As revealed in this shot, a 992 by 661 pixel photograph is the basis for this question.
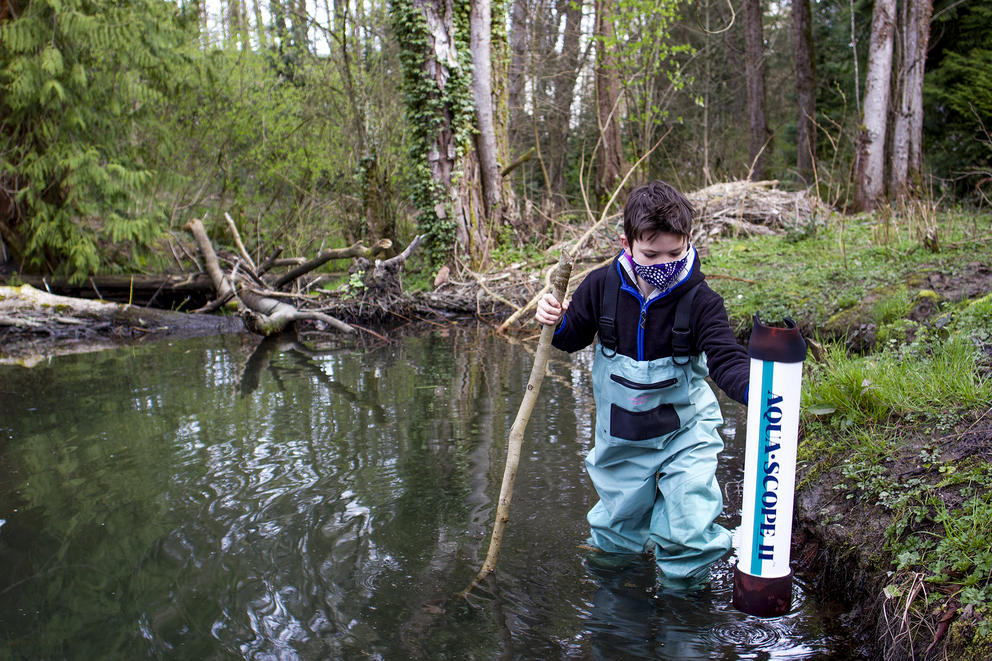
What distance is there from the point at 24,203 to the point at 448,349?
8105 millimetres

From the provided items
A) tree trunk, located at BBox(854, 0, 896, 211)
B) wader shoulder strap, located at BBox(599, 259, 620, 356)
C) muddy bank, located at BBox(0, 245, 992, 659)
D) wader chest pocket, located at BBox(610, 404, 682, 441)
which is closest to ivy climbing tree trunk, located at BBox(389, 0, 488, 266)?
tree trunk, located at BBox(854, 0, 896, 211)

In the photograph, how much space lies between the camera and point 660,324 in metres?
3.00

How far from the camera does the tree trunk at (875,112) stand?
13461 millimetres

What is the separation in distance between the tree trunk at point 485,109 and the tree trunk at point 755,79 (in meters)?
9.61

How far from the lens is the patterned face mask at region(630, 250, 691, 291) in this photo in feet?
9.57

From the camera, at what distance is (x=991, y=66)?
13539mm

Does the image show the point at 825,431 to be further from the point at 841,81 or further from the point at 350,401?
the point at 841,81

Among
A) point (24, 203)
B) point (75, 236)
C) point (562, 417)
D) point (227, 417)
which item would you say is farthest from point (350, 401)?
point (24, 203)

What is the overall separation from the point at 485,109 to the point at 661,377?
415 inches

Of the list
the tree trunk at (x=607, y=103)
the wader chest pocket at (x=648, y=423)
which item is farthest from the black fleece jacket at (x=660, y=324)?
the tree trunk at (x=607, y=103)

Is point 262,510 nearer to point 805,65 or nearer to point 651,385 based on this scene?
point 651,385

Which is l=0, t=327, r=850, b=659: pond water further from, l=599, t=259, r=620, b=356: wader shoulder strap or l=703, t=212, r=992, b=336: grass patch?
l=703, t=212, r=992, b=336: grass patch

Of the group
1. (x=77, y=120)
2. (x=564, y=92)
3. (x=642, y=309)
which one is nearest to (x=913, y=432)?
(x=642, y=309)

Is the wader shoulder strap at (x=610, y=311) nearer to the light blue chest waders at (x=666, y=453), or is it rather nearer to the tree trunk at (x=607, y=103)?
the light blue chest waders at (x=666, y=453)
